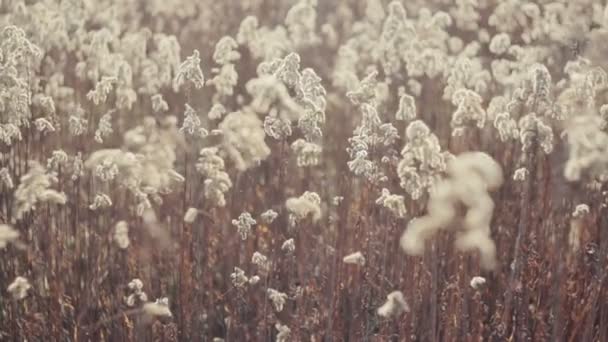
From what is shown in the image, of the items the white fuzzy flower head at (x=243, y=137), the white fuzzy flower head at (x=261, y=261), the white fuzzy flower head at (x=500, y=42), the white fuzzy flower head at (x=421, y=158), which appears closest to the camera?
the white fuzzy flower head at (x=421, y=158)

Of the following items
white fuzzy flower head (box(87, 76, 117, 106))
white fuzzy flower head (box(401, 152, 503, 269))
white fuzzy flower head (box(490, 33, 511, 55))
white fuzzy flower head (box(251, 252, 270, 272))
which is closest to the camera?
white fuzzy flower head (box(401, 152, 503, 269))

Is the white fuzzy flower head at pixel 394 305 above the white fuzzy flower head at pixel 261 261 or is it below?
below

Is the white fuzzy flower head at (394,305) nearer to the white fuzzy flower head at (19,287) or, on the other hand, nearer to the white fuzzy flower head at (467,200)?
the white fuzzy flower head at (467,200)

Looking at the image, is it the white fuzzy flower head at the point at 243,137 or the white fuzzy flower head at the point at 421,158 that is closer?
the white fuzzy flower head at the point at 421,158

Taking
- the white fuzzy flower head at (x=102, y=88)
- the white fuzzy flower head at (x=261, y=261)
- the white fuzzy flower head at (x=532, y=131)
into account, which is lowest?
the white fuzzy flower head at (x=261, y=261)

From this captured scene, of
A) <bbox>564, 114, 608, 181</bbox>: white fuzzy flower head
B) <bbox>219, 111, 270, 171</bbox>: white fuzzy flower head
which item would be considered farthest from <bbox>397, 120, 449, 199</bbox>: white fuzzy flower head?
<bbox>219, 111, 270, 171</bbox>: white fuzzy flower head

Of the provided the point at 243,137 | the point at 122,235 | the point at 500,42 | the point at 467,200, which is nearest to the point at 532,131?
the point at 467,200

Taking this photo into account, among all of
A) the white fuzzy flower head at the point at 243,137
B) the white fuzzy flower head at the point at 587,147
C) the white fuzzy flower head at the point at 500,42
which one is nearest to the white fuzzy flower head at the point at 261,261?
the white fuzzy flower head at the point at 243,137

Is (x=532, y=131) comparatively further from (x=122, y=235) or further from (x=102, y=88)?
(x=102, y=88)

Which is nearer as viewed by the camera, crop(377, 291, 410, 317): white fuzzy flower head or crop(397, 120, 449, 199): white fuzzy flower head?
crop(377, 291, 410, 317): white fuzzy flower head

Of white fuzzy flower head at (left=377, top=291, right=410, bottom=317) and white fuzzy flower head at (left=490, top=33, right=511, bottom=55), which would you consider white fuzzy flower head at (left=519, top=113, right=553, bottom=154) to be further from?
white fuzzy flower head at (left=490, top=33, right=511, bottom=55)

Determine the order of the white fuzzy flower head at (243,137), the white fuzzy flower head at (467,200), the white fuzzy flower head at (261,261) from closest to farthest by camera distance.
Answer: the white fuzzy flower head at (467,200) → the white fuzzy flower head at (261,261) → the white fuzzy flower head at (243,137)
